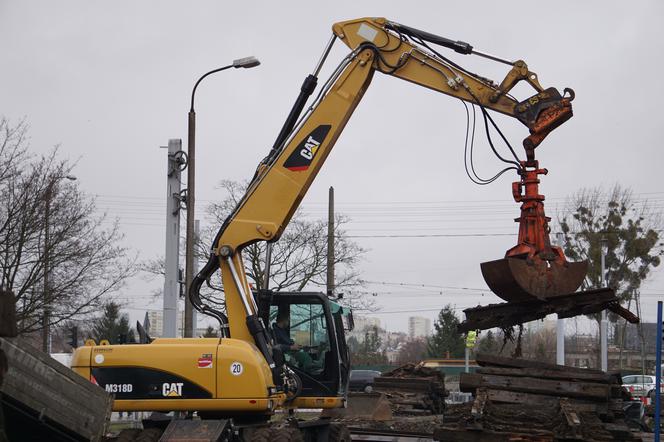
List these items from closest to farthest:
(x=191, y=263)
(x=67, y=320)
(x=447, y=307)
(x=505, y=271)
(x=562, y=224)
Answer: (x=505, y=271)
(x=191, y=263)
(x=67, y=320)
(x=562, y=224)
(x=447, y=307)

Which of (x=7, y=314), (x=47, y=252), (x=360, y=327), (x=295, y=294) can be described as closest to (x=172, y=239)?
(x=47, y=252)

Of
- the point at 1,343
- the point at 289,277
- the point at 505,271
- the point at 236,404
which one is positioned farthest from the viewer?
the point at 289,277

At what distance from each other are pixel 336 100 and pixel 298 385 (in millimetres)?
4102

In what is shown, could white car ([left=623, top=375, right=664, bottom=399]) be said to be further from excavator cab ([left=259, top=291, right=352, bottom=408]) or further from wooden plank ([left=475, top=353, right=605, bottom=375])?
excavator cab ([left=259, top=291, right=352, bottom=408])

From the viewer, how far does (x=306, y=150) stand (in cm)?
1256

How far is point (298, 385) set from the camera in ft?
40.2

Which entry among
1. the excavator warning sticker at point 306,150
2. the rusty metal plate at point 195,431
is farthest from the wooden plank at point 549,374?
the rusty metal plate at point 195,431

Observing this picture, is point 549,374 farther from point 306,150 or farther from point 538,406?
point 306,150

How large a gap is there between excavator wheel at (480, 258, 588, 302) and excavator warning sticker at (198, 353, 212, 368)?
3.98m

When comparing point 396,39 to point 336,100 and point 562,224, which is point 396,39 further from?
point 562,224

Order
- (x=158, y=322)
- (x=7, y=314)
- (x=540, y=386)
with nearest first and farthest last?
1. (x=7, y=314)
2. (x=540, y=386)
3. (x=158, y=322)

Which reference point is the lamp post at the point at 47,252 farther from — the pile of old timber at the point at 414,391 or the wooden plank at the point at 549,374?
the wooden plank at the point at 549,374

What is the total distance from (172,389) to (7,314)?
12.5 feet

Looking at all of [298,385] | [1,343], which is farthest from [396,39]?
[1,343]
